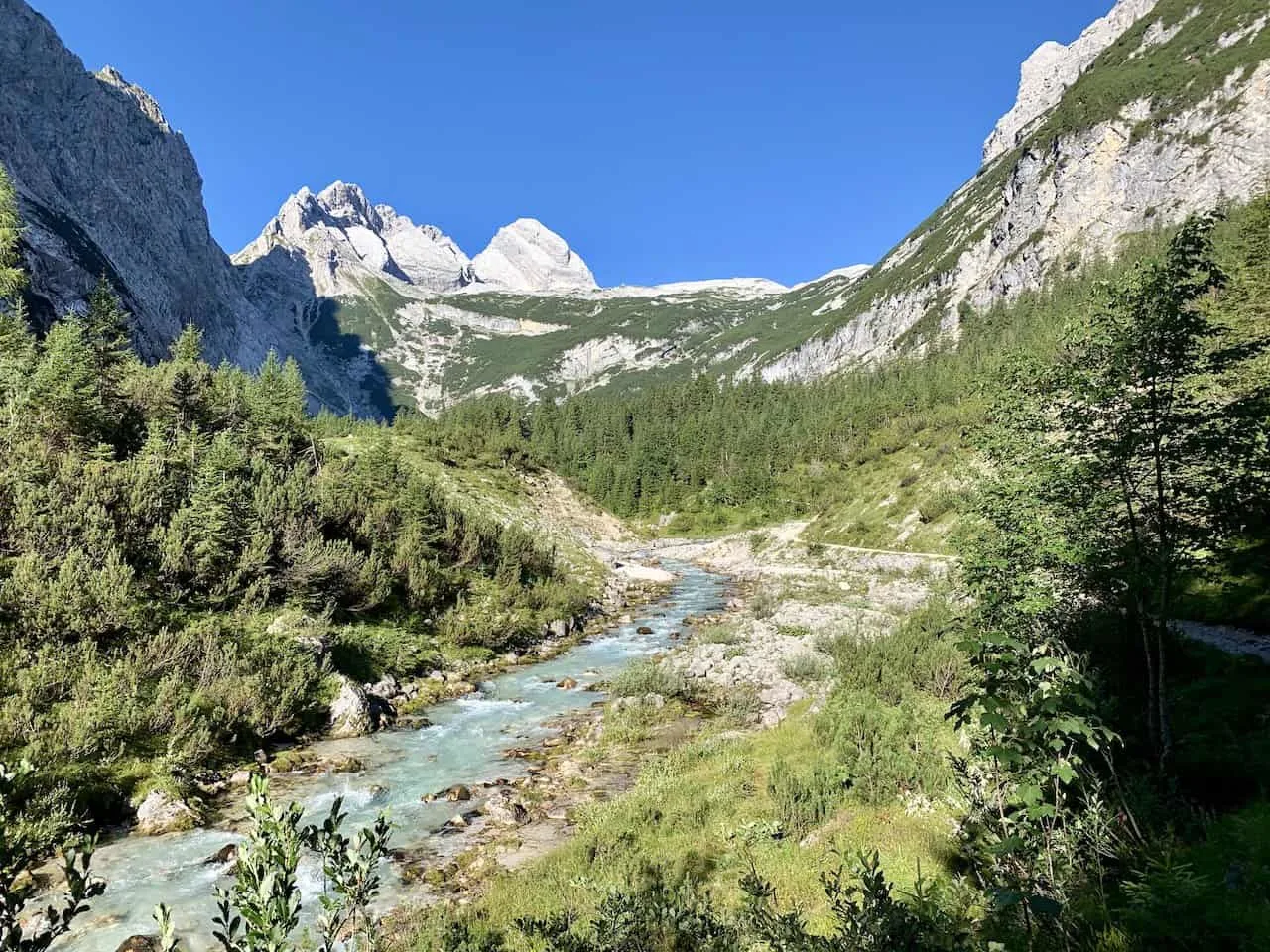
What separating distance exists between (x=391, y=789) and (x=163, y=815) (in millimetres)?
4562

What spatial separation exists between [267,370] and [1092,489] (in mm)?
48220

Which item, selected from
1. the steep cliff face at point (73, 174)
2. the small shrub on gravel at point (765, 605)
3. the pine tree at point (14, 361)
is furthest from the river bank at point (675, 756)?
the steep cliff face at point (73, 174)

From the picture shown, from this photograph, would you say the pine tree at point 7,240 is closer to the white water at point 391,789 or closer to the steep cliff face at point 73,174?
the white water at point 391,789

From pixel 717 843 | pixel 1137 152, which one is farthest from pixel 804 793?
pixel 1137 152

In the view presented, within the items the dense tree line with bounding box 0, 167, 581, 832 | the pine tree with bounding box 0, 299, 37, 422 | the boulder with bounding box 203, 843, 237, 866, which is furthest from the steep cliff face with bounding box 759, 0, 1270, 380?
the pine tree with bounding box 0, 299, 37, 422

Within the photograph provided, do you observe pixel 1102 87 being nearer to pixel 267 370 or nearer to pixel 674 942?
pixel 267 370

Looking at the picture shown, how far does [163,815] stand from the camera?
13359 millimetres

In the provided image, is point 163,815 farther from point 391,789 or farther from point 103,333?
point 103,333

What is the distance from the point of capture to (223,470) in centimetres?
2453

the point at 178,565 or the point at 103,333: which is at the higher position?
the point at 103,333

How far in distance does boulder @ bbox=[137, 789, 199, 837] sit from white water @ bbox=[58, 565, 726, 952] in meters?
0.22

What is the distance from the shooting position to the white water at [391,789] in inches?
413

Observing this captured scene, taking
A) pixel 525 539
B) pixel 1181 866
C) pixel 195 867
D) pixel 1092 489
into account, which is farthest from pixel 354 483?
pixel 1181 866

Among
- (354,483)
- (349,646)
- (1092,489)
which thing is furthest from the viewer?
(354,483)
